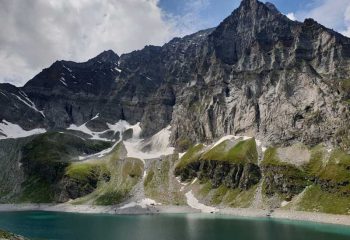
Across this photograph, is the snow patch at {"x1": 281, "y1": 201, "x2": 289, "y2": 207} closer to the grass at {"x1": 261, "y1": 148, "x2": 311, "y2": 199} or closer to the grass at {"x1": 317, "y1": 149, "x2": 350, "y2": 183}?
the grass at {"x1": 261, "y1": 148, "x2": 311, "y2": 199}

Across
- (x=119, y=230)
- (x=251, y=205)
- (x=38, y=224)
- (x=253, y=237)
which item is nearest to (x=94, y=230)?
(x=119, y=230)

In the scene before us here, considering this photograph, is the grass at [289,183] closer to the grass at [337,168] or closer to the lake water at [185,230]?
the grass at [337,168]

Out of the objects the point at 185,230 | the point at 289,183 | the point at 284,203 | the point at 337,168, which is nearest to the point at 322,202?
the point at 284,203

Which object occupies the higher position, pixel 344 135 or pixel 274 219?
pixel 344 135

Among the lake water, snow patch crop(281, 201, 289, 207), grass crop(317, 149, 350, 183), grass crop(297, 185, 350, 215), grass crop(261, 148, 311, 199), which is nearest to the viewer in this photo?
the lake water

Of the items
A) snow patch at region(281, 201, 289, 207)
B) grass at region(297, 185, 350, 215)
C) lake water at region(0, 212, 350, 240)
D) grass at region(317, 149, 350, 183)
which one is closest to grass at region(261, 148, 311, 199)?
snow patch at region(281, 201, 289, 207)

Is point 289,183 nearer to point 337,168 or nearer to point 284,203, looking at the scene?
point 284,203

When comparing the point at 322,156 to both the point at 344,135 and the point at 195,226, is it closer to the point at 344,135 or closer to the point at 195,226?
the point at 344,135
